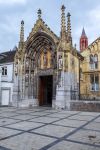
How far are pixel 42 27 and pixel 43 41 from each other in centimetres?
175

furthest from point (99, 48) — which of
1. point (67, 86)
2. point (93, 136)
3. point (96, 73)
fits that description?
point (93, 136)

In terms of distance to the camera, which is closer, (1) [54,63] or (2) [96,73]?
(1) [54,63]

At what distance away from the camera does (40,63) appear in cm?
2462

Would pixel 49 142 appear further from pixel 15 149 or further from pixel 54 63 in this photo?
pixel 54 63

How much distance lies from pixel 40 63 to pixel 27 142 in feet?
59.1

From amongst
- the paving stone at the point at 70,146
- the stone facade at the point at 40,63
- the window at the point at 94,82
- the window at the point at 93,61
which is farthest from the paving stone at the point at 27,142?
the window at the point at 93,61

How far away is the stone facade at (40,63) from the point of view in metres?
21.0

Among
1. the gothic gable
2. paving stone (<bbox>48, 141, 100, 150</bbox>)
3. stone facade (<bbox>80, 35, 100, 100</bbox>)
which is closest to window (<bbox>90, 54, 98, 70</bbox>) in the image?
stone facade (<bbox>80, 35, 100, 100</bbox>)

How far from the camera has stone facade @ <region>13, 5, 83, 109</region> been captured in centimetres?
2100

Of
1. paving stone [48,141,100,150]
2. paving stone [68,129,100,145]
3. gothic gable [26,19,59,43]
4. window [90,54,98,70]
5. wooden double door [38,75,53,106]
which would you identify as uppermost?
gothic gable [26,19,59,43]

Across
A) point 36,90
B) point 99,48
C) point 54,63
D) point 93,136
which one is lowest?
point 93,136

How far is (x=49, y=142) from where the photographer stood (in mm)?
7074

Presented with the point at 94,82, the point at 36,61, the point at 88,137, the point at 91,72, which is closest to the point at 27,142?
the point at 88,137

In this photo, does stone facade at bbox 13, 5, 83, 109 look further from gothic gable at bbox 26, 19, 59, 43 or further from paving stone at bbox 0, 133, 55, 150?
paving stone at bbox 0, 133, 55, 150
